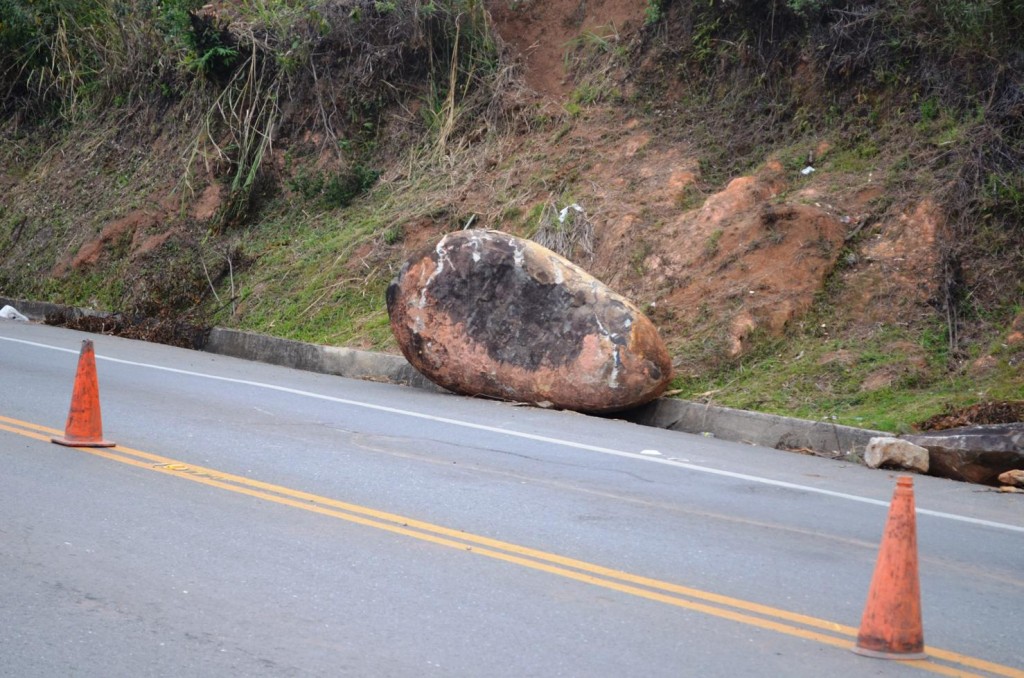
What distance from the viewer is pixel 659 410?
488 inches

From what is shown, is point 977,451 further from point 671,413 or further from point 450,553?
point 450,553

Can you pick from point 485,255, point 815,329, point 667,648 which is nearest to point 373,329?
point 485,255

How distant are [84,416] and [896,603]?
589 centimetres

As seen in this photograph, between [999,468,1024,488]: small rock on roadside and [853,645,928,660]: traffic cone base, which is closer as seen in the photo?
[853,645,928,660]: traffic cone base

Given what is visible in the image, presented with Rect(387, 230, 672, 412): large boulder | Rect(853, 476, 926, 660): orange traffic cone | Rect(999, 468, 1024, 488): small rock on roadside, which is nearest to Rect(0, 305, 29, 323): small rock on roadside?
Rect(387, 230, 672, 412): large boulder

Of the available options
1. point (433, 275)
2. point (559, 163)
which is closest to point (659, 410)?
point (433, 275)

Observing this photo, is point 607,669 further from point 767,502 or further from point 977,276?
point 977,276

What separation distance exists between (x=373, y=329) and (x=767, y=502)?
8.84 meters

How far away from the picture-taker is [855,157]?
49.4 ft

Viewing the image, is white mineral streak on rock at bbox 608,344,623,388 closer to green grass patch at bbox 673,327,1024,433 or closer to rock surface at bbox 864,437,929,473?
green grass patch at bbox 673,327,1024,433

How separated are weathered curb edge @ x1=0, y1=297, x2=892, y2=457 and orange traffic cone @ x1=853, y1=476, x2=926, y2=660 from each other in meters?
5.83

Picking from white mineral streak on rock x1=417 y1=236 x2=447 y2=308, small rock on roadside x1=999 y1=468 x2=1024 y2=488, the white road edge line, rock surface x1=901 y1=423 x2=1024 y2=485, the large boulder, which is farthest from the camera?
white mineral streak on rock x1=417 y1=236 x2=447 y2=308

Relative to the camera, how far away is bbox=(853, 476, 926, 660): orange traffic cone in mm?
4914

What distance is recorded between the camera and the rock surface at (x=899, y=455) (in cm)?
1007
